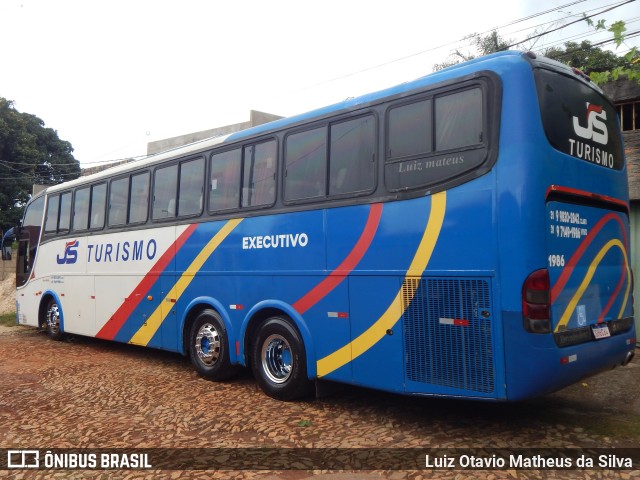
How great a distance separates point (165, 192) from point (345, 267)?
3.98 meters

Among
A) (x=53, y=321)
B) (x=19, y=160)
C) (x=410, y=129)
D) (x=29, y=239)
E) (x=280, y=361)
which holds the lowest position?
(x=280, y=361)

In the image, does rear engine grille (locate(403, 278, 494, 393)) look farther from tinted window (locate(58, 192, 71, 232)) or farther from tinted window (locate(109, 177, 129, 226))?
tinted window (locate(58, 192, 71, 232))

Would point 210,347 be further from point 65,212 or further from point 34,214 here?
point 34,214

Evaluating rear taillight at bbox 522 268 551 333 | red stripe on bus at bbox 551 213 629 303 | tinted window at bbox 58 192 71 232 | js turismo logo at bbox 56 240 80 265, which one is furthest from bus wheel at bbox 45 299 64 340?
red stripe on bus at bbox 551 213 629 303

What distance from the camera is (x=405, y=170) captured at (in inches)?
207

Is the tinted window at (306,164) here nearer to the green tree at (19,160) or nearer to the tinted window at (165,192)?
the tinted window at (165,192)

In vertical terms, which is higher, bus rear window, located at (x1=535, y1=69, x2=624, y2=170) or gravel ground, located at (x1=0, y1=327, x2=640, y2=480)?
bus rear window, located at (x1=535, y1=69, x2=624, y2=170)

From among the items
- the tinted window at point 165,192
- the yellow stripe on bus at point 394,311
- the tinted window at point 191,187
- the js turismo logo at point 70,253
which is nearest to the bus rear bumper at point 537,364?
the yellow stripe on bus at point 394,311

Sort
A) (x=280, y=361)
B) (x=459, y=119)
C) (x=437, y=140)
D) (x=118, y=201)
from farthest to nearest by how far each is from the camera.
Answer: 1. (x=118, y=201)
2. (x=280, y=361)
3. (x=437, y=140)
4. (x=459, y=119)

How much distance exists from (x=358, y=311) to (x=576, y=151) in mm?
2576

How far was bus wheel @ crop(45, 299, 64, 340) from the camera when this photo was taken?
11555 millimetres

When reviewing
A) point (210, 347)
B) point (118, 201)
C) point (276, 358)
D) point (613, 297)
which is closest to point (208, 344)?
point (210, 347)

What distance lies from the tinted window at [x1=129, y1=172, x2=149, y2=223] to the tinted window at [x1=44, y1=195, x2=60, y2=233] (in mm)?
3238

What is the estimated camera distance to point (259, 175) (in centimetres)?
693
